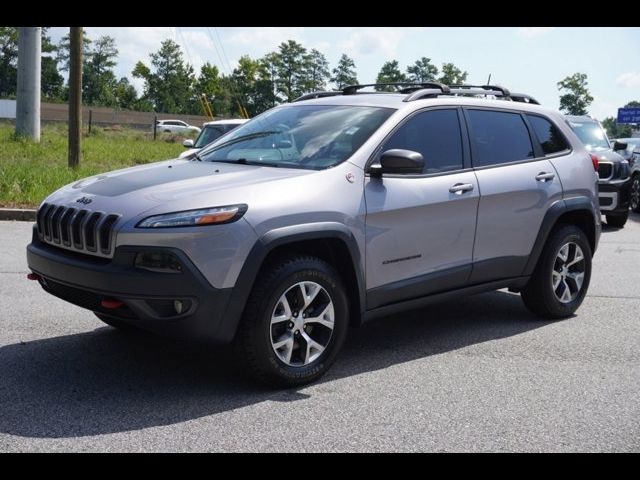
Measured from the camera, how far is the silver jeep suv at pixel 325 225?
426 centimetres

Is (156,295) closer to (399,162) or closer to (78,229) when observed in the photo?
(78,229)

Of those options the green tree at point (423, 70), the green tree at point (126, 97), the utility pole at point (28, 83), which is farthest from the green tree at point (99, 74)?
the utility pole at point (28, 83)

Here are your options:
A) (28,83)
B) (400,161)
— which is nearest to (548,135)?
(400,161)

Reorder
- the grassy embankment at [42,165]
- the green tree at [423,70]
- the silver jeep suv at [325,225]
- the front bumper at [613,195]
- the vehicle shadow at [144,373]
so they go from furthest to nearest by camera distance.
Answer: the green tree at [423,70], the front bumper at [613,195], the grassy embankment at [42,165], the silver jeep suv at [325,225], the vehicle shadow at [144,373]

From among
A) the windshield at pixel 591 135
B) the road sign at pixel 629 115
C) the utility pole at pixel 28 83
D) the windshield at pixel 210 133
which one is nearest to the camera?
the windshield at pixel 210 133

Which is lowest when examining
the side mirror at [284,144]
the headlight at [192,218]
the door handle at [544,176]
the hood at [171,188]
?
the headlight at [192,218]

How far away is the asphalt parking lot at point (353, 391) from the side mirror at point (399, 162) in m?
1.30

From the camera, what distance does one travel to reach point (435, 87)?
6.20 m

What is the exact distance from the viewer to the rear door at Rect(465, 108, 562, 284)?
5.77 meters

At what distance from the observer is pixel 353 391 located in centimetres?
469

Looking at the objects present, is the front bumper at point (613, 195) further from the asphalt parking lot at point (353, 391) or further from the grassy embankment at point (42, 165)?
the grassy embankment at point (42, 165)

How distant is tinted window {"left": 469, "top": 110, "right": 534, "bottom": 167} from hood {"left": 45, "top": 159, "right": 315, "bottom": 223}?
1607 mm

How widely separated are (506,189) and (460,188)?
1.78ft
